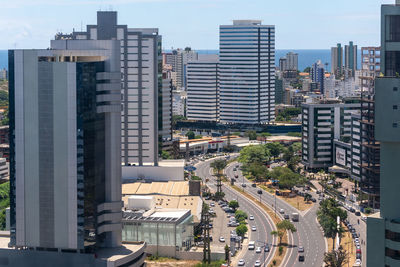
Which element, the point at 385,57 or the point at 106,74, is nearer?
the point at 385,57

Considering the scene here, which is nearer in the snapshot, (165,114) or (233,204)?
(233,204)

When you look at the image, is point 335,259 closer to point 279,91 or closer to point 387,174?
point 387,174

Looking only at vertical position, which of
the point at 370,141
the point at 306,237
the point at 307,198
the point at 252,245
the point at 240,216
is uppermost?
the point at 370,141

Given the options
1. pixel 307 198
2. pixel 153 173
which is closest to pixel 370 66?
pixel 307 198

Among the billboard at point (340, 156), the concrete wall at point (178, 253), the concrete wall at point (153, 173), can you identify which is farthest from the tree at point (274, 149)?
the concrete wall at point (178, 253)

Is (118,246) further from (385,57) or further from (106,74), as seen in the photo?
(385,57)

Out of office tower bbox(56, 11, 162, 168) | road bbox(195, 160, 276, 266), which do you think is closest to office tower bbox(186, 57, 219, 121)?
road bbox(195, 160, 276, 266)

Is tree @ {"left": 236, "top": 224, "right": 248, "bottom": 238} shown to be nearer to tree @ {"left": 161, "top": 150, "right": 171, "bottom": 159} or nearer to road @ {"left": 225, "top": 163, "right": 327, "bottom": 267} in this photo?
road @ {"left": 225, "top": 163, "right": 327, "bottom": 267}

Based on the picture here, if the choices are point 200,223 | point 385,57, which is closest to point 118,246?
point 200,223
